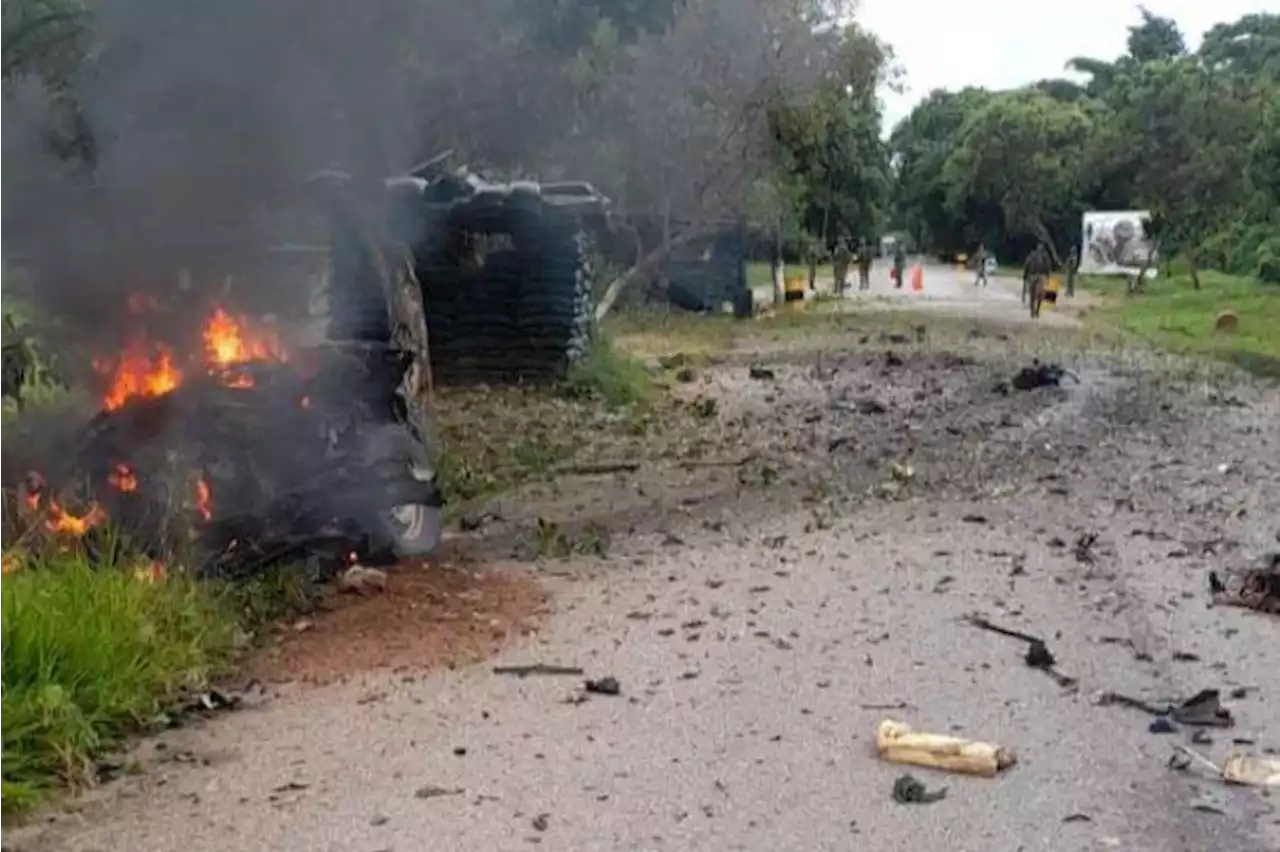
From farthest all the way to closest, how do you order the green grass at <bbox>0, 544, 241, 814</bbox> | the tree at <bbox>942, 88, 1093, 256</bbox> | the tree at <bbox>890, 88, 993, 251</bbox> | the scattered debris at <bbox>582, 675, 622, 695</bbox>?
1. the tree at <bbox>890, 88, 993, 251</bbox>
2. the tree at <bbox>942, 88, 1093, 256</bbox>
3. the scattered debris at <bbox>582, 675, 622, 695</bbox>
4. the green grass at <bbox>0, 544, 241, 814</bbox>

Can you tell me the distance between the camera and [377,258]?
41.7 ft

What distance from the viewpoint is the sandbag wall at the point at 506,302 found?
16.2 metres

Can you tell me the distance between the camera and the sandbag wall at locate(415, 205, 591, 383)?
16.2 metres

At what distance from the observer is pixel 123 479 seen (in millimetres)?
6906

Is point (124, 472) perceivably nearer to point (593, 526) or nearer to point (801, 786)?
point (593, 526)

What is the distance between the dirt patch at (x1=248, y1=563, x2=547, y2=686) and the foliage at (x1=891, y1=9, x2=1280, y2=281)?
85.5 feet

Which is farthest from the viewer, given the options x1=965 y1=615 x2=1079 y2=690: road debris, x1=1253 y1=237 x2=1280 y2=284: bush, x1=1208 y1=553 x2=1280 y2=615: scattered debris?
x1=1253 y1=237 x2=1280 y2=284: bush

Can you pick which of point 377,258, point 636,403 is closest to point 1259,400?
point 636,403

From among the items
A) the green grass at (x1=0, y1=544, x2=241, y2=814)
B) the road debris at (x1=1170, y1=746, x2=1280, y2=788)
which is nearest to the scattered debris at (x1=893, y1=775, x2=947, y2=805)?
the road debris at (x1=1170, y1=746, x2=1280, y2=788)

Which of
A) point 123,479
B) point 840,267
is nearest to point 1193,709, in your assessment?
point 123,479

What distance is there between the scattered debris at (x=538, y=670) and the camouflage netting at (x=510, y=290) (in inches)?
399

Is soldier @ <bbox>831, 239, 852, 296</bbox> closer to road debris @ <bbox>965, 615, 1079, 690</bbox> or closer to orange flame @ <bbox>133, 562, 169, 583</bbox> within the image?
road debris @ <bbox>965, 615, 1079, 690</bbox>

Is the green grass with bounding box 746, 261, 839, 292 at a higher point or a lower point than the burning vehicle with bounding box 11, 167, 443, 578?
lower

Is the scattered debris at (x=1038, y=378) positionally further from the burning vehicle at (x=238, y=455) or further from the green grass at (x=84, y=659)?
the green grass at (x=84, y=659)
